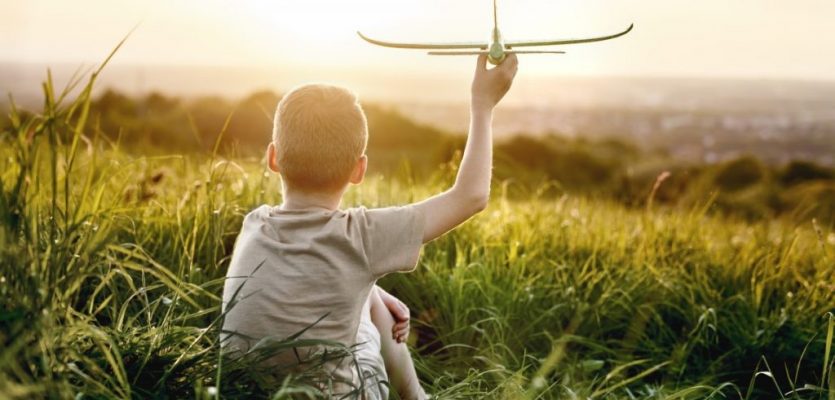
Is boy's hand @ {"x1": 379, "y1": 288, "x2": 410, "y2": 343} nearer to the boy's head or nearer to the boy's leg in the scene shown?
the boy's leg

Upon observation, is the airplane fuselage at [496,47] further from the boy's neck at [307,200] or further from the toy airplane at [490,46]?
the boy's neck at [307,200]

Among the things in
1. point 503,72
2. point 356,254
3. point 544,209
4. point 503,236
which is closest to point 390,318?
point 356,254

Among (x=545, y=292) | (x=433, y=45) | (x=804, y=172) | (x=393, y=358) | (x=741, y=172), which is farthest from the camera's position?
(x=804, y=172)

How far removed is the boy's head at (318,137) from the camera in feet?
7.44

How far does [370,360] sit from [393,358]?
0.28 meters

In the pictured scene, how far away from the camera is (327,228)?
7.51 ft

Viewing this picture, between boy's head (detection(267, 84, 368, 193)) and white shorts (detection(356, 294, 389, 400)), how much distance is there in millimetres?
470

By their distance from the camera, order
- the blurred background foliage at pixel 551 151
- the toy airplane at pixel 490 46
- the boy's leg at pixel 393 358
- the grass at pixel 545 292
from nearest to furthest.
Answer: the toy airplane at pixel 490 46 → the boy's leg at pixel 393 358 → the grass at pixel 545 292 → the blurred background foliage at pixel 551 151

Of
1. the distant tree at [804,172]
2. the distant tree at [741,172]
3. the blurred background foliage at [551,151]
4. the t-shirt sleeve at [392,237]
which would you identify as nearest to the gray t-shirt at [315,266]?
the t-shirt sleeve at [392,237]

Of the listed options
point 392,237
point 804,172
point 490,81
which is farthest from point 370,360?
point 804,172

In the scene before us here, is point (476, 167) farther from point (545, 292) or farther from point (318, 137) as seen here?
point (545, 292)

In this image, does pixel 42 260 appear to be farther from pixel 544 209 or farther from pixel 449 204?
pixel 544 209

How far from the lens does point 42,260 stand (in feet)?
6.51

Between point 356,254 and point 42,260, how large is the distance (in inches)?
31.1
